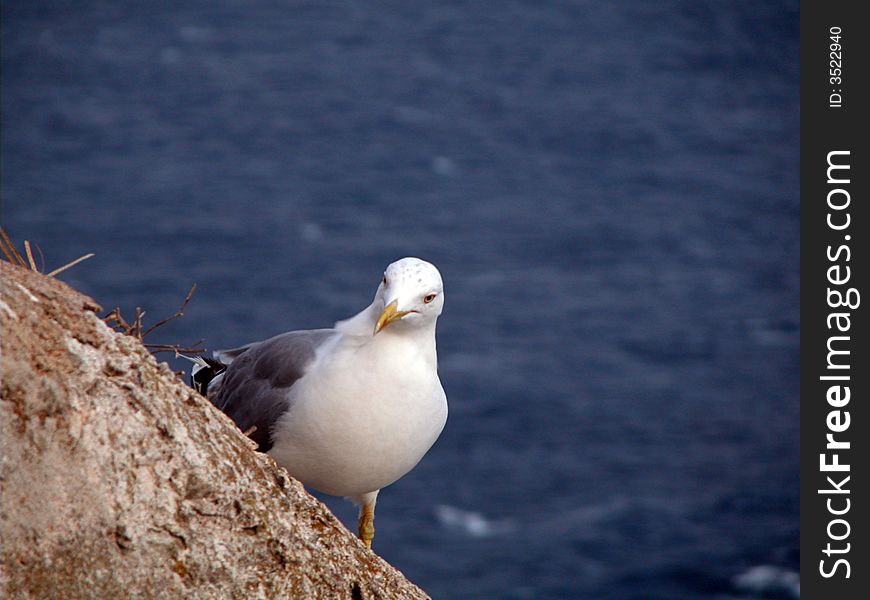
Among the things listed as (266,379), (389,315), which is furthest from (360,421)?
(266,379)

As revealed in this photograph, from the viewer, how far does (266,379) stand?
1004cm

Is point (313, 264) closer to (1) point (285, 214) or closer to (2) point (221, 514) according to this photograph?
(1) point (285, 214)

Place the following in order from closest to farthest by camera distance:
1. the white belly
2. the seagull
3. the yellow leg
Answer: the seagull < the white belly < the yellow leg

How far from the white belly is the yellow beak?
17.9 inches

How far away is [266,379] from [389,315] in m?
1.70

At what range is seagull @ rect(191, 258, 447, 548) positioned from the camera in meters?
9.01

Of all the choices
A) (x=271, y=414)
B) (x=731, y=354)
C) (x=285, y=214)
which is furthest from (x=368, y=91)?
(x=271, y=414)

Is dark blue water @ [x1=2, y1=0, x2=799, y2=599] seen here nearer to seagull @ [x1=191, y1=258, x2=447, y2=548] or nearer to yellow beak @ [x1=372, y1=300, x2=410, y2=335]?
seagull @ [x1=191, y1=258, x2=447, y2=548]

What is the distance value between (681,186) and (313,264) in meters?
38.7

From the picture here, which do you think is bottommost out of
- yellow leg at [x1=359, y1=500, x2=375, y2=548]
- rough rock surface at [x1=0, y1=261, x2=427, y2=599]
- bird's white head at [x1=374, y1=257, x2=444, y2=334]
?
yellow leg at [x1=359, y1=500, x2=375, y2=548]

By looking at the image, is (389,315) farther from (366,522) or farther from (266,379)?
(366,522)

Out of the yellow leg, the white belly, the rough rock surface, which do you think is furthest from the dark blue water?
the rough rock surface

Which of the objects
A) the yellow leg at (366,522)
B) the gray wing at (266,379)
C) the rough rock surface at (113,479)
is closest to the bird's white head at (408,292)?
the gray wing at (266,379)

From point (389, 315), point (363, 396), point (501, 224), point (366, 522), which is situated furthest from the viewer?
point (501, 224)
